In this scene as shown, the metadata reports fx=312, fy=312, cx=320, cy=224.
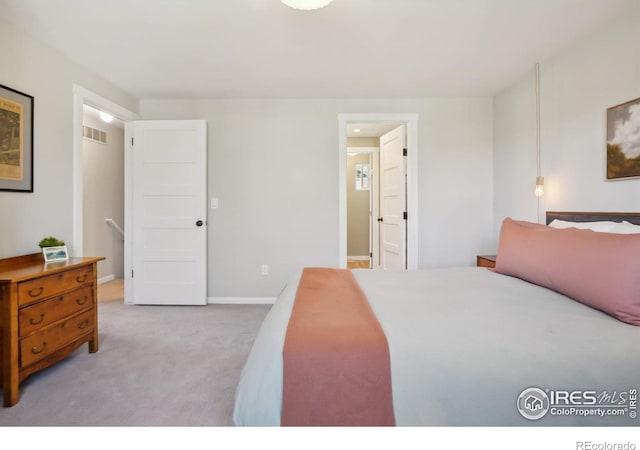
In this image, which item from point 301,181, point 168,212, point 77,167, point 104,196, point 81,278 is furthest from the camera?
point 104,196

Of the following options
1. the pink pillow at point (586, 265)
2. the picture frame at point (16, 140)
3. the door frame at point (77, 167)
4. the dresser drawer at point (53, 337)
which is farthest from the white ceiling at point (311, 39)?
the dresser drawer at point (53, 337)

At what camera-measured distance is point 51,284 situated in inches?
76.8

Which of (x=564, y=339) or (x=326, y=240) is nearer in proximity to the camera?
(x=564, y=339)

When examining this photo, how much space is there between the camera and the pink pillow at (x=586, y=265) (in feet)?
4.09

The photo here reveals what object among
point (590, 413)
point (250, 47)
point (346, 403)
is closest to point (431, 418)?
point (346, 403)

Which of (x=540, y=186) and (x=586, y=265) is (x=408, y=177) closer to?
(x=540, y=186)

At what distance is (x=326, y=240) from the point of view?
360cm

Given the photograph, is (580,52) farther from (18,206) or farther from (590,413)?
(18,206)

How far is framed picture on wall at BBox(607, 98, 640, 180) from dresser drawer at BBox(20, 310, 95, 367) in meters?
3.73

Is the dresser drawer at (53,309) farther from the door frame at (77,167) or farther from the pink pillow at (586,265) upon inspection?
the pink pillow at (586,265)

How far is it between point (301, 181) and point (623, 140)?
2.68 metres

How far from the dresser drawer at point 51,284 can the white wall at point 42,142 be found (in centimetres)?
39

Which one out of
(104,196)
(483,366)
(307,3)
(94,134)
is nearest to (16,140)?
(307,3)

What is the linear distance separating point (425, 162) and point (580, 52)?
157 centimetres
